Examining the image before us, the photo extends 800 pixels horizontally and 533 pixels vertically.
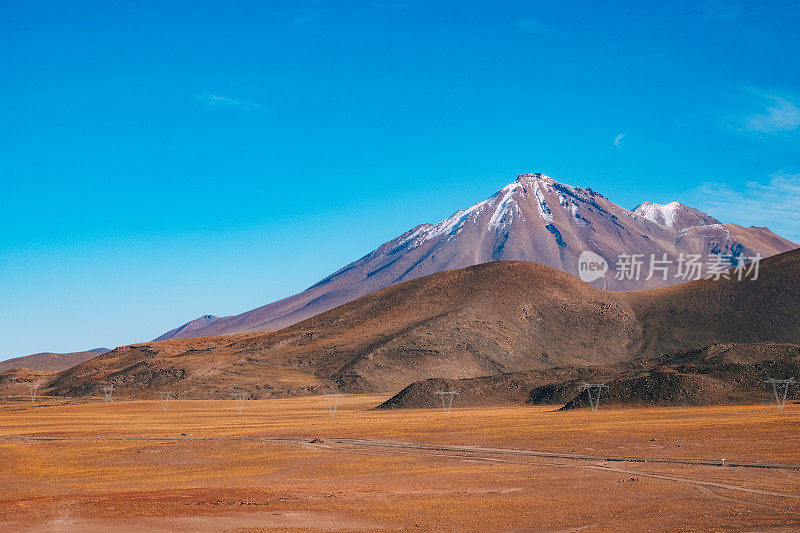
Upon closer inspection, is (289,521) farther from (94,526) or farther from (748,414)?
(748,414)

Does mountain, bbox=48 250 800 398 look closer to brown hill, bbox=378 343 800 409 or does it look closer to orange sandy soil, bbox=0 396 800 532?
brown hill, bbox=378 343 800 409

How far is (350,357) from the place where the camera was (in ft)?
512

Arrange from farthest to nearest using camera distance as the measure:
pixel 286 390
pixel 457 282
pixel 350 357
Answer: pixel 457 282 → pixel 350 357 → pixel 286 390

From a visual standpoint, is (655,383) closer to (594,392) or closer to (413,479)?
(594,392)

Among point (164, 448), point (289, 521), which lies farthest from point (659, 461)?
point (164, 448)

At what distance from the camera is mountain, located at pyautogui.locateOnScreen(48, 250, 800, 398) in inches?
5723

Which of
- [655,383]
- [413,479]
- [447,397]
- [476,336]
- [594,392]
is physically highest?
[476,336]

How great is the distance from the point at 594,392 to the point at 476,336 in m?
75.7

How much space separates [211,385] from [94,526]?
397ft

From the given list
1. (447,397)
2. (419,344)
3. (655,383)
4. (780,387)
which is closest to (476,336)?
(419,344)

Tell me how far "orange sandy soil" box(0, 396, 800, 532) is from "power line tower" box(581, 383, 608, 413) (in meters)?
11.7

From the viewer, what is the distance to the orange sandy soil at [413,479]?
22422 millimetres

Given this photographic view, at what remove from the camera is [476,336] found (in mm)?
158375

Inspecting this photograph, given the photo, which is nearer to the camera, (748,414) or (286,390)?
(748,414)
